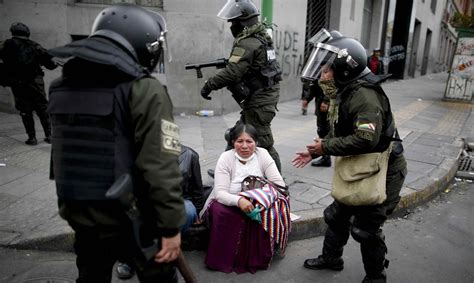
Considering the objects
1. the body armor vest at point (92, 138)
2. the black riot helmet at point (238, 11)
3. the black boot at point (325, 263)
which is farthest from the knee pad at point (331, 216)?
the black riot helmet at point (238, 11)

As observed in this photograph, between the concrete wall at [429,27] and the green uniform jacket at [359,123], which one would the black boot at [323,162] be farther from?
the concrete wall at [429,27]

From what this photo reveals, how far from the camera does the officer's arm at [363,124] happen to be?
2.32 m

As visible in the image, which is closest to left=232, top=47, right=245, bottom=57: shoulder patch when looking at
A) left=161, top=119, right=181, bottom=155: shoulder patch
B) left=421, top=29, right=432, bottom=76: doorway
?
left=161, top=119, right=181, bottom=155: shoulder patch

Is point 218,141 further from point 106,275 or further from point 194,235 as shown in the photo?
point 106,275

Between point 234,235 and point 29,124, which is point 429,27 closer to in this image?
point 29,124

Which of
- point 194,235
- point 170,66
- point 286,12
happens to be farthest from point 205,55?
point 194,235

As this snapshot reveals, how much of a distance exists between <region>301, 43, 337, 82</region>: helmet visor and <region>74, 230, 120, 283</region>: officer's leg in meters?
1.70

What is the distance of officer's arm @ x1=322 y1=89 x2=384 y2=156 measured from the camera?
7.63 ft

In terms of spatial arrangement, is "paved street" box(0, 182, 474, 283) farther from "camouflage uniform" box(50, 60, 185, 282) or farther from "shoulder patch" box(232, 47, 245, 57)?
"shoulder patch" box(232, 47, 245, 57)

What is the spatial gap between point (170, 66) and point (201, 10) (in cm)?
126

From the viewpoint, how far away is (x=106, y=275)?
1962mm

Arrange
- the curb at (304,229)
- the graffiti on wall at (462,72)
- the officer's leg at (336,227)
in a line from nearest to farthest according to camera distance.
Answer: the officer's leg at (336,227) → the curb at (304,229) → the graffiti on wall at (462,72)

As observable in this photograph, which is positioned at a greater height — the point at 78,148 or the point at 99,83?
the point at 99,83

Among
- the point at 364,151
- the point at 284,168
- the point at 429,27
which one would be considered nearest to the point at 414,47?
the point at 429,27
